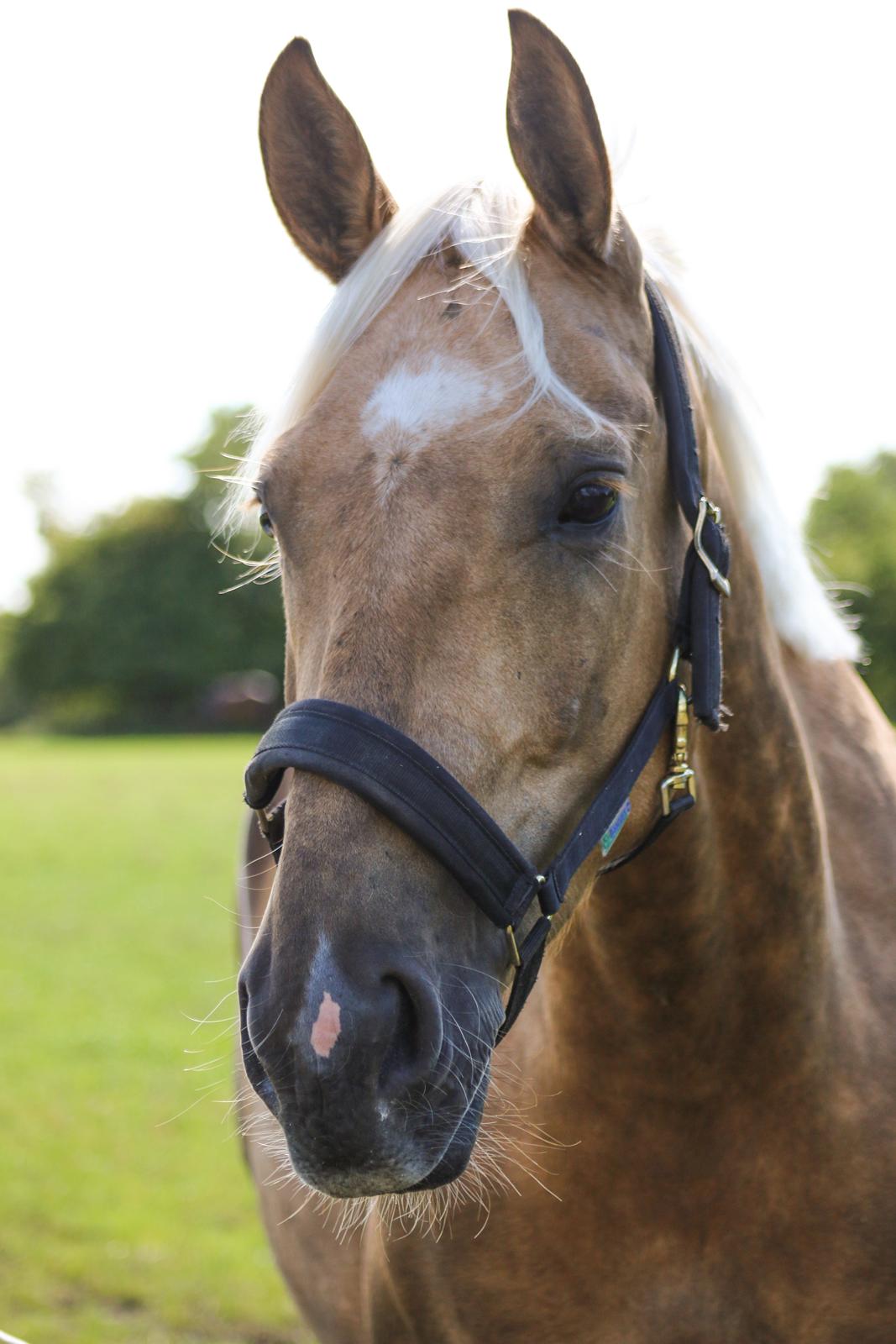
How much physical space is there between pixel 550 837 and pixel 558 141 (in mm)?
1153

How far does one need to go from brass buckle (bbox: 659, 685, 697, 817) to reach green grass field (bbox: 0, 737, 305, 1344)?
91cm

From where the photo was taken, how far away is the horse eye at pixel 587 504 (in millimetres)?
1809

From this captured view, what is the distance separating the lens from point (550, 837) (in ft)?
5.98

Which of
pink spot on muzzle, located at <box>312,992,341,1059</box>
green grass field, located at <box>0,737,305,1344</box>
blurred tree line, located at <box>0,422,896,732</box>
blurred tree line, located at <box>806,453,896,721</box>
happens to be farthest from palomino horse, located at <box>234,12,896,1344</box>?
blurred tree line, located at <box>0,422,896,732</box>

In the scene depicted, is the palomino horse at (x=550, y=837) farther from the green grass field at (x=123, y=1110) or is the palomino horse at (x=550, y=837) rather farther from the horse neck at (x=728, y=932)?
the green grass field at (x=123, y=1110)

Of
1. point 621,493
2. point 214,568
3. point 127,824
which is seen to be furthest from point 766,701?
point 214,568

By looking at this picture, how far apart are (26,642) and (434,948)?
60.1 metres

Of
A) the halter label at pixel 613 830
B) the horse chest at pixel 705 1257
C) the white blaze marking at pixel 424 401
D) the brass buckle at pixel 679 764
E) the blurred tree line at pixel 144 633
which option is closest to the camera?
the white blaze marking at pixel 424 401

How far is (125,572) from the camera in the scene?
193 feet

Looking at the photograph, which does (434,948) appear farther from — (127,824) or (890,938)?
(127,824)

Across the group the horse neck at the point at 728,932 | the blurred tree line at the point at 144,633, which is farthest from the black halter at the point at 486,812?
the blurred tree line at the point at 144,633

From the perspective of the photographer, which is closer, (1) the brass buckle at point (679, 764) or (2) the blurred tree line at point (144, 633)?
(1) the brass buckle at point (679, 764)

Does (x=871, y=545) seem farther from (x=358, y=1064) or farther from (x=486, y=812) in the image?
(x=358, y=1064)

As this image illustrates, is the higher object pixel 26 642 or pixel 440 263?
pixel 440 263
